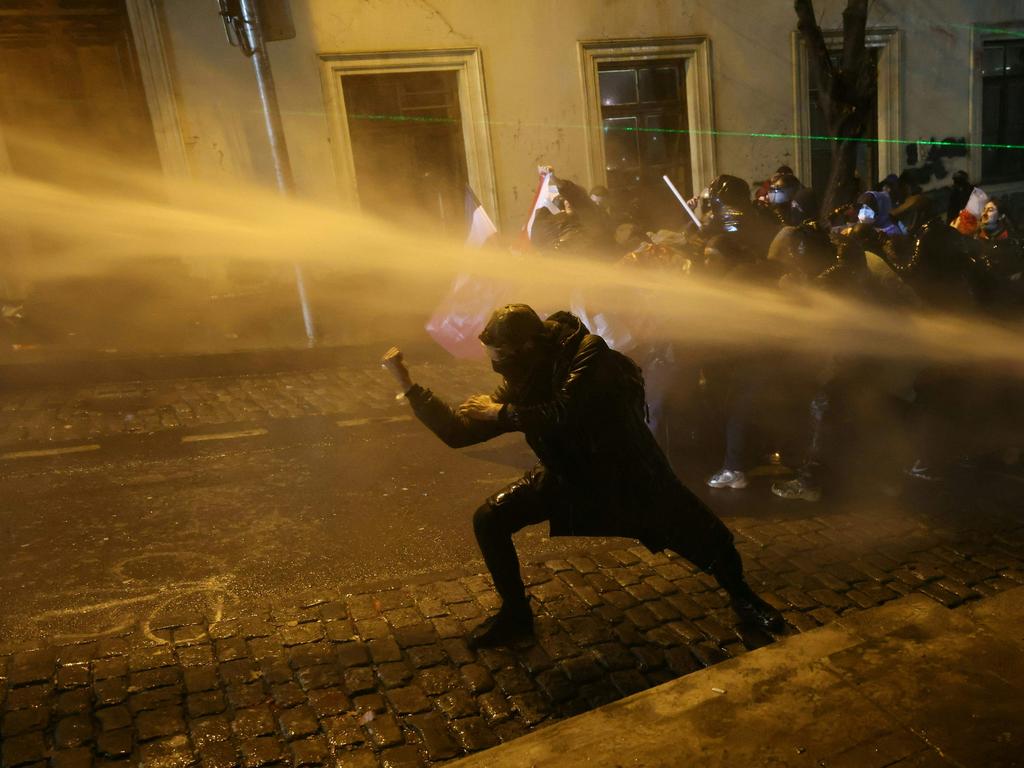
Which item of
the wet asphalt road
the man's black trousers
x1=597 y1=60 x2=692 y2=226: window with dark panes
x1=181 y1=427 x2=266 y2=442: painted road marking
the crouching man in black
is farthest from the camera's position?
x1=597 y1=60 x2=692 y2=226: window with dark panes

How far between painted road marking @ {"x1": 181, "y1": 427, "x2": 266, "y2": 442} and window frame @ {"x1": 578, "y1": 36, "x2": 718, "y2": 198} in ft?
24.9

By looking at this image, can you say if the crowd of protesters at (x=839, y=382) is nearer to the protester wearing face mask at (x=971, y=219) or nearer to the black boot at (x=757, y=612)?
the protester wearing face mask at (x=971, y=219)

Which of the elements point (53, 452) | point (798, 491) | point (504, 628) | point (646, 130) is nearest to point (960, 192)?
point (646, 130)

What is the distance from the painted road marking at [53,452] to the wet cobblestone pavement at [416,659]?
3.35m

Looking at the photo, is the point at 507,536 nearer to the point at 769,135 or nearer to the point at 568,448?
the point at 568,448

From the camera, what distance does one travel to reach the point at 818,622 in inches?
164

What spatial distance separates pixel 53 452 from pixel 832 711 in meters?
6.25

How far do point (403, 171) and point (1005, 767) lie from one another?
10.9m

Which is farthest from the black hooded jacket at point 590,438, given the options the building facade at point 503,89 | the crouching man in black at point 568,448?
the building facade at point 503,89

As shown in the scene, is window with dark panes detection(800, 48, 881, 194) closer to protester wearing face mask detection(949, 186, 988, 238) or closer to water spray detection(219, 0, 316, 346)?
protester wearing face mask detection(949, 186, 988, 238)

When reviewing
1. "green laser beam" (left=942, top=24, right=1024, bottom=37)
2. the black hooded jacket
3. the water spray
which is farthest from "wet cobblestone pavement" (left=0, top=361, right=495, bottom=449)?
"green laser beam" (left=942, top=24, right=1024, bottom=37)

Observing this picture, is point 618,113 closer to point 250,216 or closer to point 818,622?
point 250,216

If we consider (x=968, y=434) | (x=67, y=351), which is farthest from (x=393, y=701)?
(x=67, y=351)

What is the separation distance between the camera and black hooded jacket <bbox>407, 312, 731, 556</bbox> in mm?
3607
